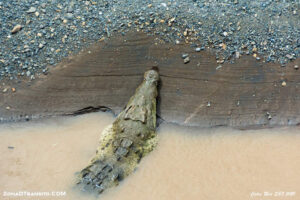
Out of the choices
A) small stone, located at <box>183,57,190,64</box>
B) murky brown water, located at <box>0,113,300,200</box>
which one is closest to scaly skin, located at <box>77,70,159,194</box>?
murky brown water, located at <box>0,113,300,200</box>

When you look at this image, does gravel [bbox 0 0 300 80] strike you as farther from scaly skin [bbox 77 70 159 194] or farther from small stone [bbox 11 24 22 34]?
scaly skin [bbox 77 70 159 194]

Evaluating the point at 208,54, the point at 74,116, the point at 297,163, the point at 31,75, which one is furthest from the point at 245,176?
the point at 31,75

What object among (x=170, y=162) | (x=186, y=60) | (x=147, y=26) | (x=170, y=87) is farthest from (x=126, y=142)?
(x=147, y=26)

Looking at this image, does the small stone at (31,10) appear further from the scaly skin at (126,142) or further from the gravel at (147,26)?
the scaly skin at (126,142)

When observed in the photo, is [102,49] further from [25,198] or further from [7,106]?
[25,198]

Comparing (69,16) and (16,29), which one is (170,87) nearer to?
(69,16)

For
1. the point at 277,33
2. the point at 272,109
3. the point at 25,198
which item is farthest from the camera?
the point at 277,33

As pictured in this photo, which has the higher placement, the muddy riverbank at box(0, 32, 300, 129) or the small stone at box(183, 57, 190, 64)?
the small stone at box(183, 57, 190, 64)

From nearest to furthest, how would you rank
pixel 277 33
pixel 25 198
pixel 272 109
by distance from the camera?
1. pixel 25 198
2. pixel 272 109
3. pixel 277 33
